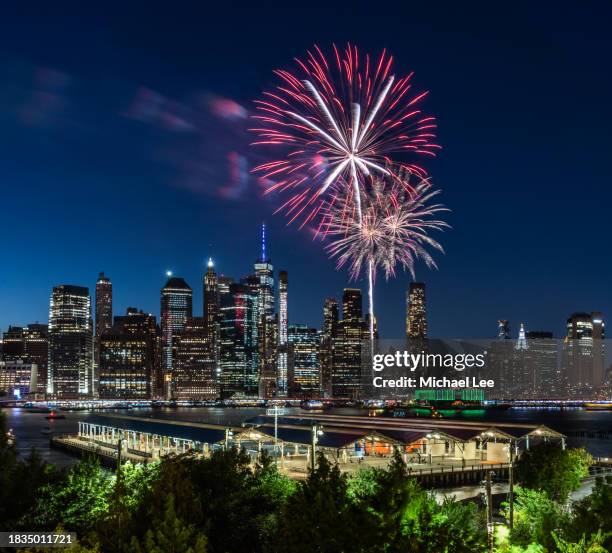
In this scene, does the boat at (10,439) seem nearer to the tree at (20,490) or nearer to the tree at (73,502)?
the tree at (20,490)

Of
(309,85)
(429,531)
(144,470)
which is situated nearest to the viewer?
(429,531)

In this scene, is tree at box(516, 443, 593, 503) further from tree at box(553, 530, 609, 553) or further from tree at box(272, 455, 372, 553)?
tree at box(272, 455, 372, 553)

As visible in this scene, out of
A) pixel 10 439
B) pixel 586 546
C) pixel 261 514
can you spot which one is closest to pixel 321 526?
pixel 586 546

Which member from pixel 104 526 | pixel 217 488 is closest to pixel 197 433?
pixel 217 488

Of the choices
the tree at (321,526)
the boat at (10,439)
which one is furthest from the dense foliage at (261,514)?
the boat at (10,439)

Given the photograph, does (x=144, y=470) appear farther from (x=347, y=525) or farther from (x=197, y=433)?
(x=197, y=433)

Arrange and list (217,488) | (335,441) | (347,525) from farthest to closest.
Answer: (335,441) → (217,488) → (347,525)

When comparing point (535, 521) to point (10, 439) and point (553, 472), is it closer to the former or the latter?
point (553, 472)
